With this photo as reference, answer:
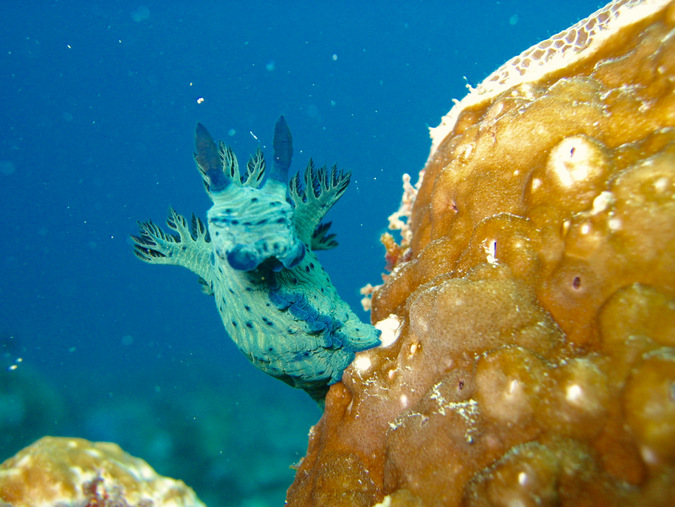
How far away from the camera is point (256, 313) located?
2504 mm

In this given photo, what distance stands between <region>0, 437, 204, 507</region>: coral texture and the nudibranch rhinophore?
3.96ft

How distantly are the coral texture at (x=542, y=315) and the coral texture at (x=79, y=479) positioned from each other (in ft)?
3.77

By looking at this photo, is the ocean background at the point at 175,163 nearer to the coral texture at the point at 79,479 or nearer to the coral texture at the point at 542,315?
the coral texture at the point at 79,479

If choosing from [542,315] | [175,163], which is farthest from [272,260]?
[175,163]

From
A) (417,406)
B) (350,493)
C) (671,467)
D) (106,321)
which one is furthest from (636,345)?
(106,321)

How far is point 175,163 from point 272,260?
63.4 m

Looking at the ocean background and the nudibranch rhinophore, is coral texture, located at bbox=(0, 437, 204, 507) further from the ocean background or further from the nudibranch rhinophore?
the ocean background

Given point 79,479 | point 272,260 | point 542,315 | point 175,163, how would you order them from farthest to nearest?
point 175,163, point 79,479, point 272,260, point 542,315

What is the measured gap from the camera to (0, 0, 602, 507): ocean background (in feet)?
42.9

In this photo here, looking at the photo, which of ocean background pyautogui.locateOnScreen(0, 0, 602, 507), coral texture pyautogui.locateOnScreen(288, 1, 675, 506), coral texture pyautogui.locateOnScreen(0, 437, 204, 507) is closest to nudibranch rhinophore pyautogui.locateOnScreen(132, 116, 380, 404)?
coral texture pyautogui.locateOnScreen(288, 1, 675, 506)

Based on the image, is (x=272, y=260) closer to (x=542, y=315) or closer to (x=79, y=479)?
(x=542, y=315)

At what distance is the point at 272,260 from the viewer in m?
2.23

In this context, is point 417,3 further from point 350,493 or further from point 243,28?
point 350,493

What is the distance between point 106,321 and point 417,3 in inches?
3037
